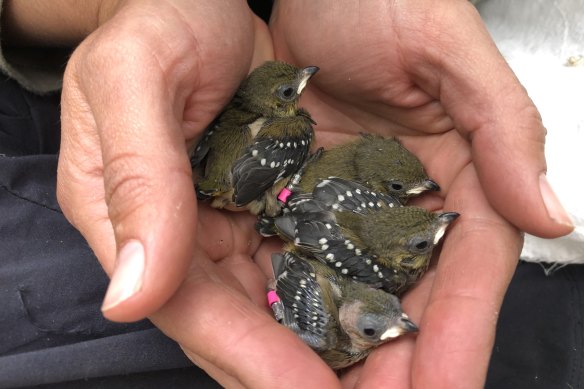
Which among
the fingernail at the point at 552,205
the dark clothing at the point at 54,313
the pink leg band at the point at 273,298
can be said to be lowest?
the dark clothing at the point at 54,313

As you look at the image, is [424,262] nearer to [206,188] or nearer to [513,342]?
[513,342]

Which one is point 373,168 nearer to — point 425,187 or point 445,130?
point 425,187

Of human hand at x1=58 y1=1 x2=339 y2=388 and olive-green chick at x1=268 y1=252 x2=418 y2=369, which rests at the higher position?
human hand at x1=58 y1=1 x2=339 y2=388

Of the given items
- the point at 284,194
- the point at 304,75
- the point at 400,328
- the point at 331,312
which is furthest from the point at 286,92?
the point at 400,328

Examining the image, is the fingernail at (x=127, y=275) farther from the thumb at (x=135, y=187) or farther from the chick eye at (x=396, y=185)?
the chick eye at (x=396, y=185)

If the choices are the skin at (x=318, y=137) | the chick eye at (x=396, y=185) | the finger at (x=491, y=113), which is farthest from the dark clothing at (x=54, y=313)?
the finger at (x=491, y=113)

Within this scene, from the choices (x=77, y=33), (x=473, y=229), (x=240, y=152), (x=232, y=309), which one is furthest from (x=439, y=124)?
(x=77, y=33)

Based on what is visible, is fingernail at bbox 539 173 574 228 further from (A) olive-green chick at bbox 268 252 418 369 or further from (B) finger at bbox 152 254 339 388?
(B) finger at bbox 152 254 339 388

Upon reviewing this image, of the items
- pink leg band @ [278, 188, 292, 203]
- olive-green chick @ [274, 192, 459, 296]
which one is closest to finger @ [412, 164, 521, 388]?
olive-green chick @ [274, 192, 459, 296]
